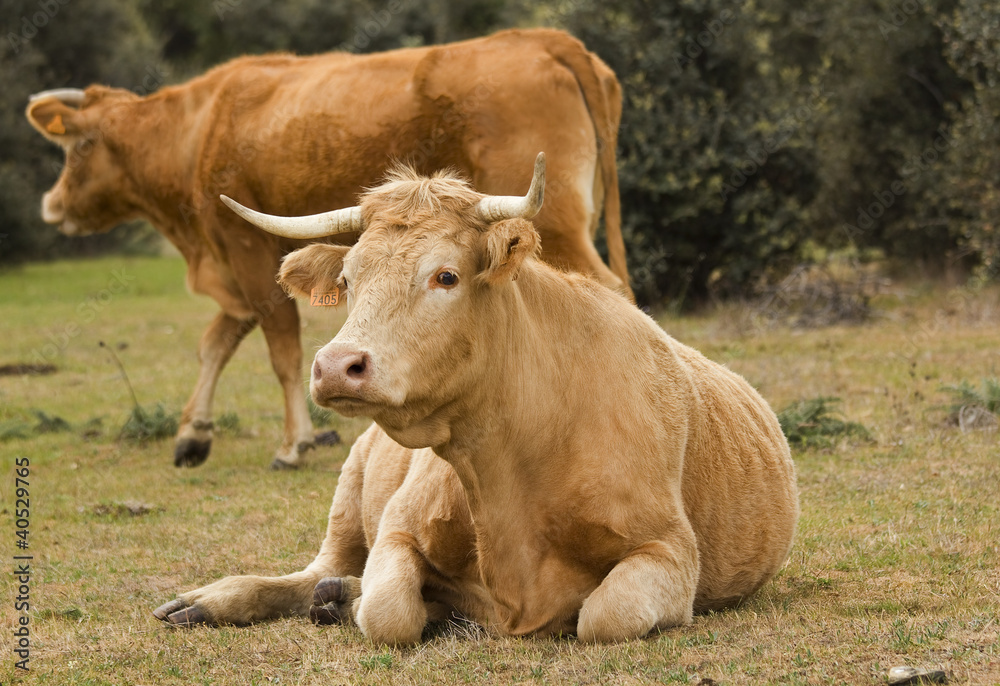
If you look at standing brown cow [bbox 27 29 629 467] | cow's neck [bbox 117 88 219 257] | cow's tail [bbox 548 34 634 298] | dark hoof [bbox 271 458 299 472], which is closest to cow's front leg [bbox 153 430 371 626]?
standing brown cow [bbox 27 29 629 467]

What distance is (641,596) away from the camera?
457cm

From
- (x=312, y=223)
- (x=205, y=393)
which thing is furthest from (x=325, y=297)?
(x=205, y=393)

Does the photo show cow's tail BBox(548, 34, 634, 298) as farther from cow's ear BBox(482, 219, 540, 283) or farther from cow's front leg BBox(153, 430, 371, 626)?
cow's ear BBox(482, 219, 540, 283)

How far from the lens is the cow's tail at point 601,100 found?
29.1 feet

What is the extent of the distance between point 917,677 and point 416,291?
2284mm

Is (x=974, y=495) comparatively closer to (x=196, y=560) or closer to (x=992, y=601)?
(x=992, y=601)

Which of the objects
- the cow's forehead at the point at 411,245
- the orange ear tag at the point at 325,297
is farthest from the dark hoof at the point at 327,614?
the cow's forehead at the point at 411,245

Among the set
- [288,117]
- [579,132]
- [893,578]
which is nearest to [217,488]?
[288,117]

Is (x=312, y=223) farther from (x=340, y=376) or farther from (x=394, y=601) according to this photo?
(x=394, y=601)

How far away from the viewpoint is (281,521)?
26.0ft

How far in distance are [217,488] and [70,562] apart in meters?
2.27

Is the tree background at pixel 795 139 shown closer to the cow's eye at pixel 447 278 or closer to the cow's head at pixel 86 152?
the cow's head at pixel 86 152

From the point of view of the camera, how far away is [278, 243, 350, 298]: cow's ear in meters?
5.06

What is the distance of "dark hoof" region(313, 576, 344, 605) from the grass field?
0.15 meters
